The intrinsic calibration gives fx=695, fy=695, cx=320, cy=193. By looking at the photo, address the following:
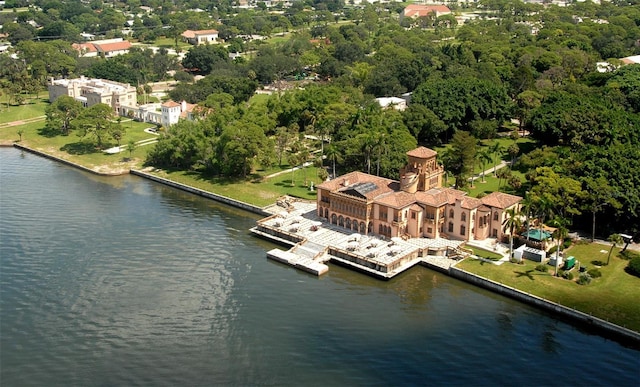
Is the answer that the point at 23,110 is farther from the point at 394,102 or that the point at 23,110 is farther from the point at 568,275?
the point at 568,275

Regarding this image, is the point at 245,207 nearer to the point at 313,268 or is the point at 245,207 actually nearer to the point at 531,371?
the point at 313,268

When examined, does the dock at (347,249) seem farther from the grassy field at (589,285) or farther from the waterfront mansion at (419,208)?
the grassy field at (589,285)

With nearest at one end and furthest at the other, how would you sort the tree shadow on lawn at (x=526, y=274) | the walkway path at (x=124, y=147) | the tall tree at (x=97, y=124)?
1. the tree shadow on lawn at (x=526, y=274)
2. the walkway path at (x=124, y=147)
3. the tall tree at (x=97, y=124)

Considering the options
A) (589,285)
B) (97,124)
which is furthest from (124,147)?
(589,285)

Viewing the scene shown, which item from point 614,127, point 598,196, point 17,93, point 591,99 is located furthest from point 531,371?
point 17,93

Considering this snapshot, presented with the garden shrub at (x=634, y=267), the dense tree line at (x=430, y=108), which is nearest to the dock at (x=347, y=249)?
the dense tree line at (x=430, y=108)
